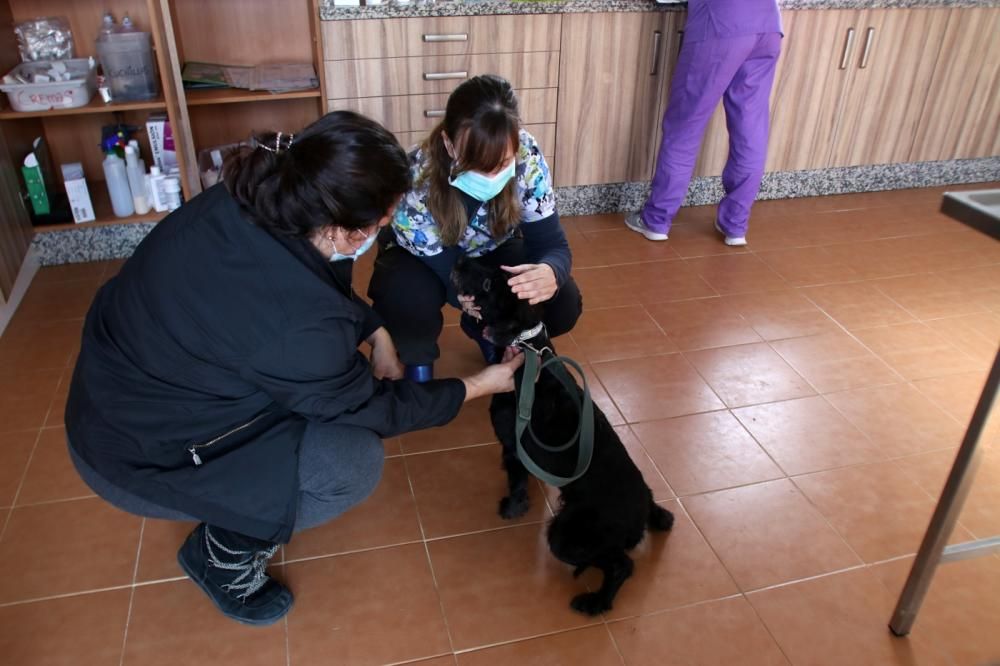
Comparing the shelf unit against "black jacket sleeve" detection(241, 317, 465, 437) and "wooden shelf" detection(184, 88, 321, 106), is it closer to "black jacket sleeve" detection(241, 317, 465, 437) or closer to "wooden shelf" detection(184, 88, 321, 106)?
"wooden shelf" detection(184, 88, 321, 106)

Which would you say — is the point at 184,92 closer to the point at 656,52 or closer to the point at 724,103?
the point at 656,52

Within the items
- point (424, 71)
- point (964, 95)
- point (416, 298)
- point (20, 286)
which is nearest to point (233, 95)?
point (424, 71)

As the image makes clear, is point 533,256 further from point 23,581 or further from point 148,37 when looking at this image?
point 148,37

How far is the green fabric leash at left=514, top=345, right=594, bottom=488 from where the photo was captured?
1.54 metres

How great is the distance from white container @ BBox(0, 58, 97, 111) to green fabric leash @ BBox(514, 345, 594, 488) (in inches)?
84.5

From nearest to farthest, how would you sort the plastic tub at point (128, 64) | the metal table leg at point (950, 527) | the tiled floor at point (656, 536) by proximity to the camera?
the metal table leg at point (950, 527) < the tiled floor at point (656, 536) < the plastic tub at point (128, 64)

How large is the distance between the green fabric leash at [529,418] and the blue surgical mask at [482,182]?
43 centimetres

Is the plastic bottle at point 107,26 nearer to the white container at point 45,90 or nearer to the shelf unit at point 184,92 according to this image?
the shelf unit at point 184,92

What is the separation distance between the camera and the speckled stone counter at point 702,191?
2996 mm

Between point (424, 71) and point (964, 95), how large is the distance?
2.68 m

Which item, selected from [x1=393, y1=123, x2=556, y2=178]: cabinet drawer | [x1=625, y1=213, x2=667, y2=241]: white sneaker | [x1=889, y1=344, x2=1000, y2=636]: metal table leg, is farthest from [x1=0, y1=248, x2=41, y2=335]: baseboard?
[x1=889, y1=344, x2=1000, y2=636]: metal table leg

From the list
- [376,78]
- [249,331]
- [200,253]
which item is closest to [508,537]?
[249,331]

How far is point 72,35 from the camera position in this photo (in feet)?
9.70

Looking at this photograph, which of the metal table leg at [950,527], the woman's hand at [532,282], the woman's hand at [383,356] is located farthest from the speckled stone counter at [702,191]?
the metal table leg at [950,527]
